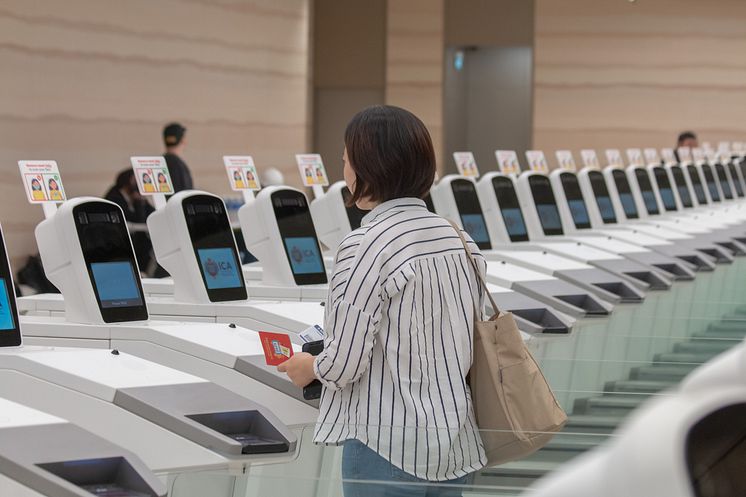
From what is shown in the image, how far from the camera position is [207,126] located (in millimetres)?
13328

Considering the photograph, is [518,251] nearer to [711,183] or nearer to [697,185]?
[697,185]

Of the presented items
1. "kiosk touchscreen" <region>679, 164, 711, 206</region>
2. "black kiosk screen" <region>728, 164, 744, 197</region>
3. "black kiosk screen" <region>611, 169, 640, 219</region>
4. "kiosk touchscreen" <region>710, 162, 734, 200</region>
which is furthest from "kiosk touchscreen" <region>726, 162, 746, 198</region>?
"black kiosk screen" <region>611, 169, 640, 219</region>

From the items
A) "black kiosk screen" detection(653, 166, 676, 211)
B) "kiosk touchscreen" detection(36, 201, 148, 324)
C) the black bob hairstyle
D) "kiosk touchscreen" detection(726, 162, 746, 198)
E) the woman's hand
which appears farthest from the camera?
"kiosk touchscreen" detection(726, 162, 746, 198)

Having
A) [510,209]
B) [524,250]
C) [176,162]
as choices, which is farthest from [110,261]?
[176,162]

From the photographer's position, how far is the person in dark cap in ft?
31.3

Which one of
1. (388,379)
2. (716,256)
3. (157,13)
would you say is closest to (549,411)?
(388,379)

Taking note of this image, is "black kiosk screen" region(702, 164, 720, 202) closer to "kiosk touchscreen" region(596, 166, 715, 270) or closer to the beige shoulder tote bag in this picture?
"kiosk touchscreen" region(596, 166, 715, 270)

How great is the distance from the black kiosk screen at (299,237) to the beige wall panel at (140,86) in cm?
444

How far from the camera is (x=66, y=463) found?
2557 millimetres

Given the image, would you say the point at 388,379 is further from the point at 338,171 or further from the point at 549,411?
the point at 338,171

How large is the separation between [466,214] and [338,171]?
11.7m

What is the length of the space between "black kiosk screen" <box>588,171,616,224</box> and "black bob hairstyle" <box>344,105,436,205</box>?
325 inches

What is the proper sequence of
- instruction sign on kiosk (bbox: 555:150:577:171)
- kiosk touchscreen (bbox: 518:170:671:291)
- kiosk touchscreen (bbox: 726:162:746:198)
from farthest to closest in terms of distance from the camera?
kiosk touchscreen (bbox: 726:162:746:198) → instruction sign on kiosk (bbox: 555:150:577:171) → kiosk touchscreen (bbox: 518:170:671:291)

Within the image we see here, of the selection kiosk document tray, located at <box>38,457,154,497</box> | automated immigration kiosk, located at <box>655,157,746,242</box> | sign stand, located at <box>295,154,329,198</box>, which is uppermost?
sign stand, located at <box>295,154,329,198</box>
